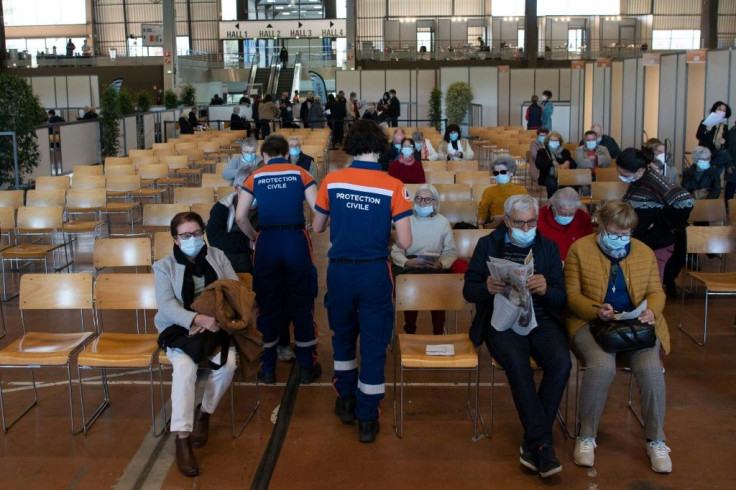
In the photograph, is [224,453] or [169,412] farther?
[169,412]

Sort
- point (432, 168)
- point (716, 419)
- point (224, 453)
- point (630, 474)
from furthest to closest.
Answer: point (432, 168) → point (716, 419) → point (224, 453) → point (630, 474)

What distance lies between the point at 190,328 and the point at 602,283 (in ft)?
7.44

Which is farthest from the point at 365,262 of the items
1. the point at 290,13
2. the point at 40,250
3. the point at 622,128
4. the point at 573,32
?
the point at 290,13

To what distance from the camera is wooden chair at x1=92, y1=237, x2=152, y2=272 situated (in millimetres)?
6379

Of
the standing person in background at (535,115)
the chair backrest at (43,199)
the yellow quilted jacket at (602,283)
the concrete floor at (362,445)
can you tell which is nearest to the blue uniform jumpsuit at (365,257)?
the concrete floor at (362,445)

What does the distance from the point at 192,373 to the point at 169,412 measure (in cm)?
76

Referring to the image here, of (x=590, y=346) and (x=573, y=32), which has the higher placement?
(x=573, y=32)

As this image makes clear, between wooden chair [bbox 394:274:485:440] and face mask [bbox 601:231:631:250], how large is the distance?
0.94m

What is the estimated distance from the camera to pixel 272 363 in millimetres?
5312

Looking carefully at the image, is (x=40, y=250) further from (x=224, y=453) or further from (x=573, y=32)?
(x=573, y=32)

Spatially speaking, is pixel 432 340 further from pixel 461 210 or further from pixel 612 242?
pixel 461 210

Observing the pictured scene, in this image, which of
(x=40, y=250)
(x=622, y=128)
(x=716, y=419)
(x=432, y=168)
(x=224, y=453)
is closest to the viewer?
(x=224, y=453)

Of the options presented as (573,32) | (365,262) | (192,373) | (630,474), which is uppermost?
(573,32)

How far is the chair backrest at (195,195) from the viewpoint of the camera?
353 inches
